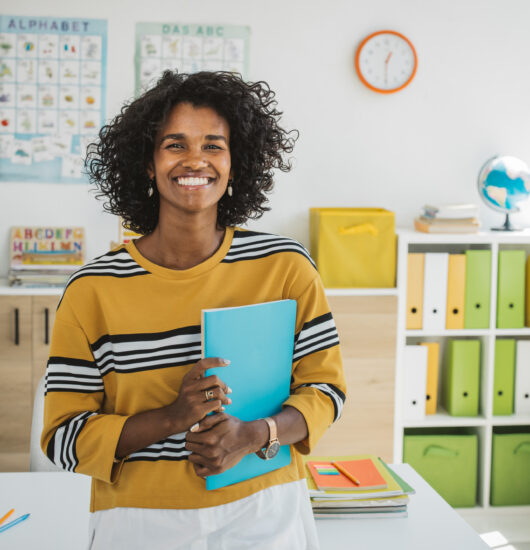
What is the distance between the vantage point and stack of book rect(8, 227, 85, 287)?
2988 mm

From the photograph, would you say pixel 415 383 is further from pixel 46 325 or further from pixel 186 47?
pixel 186 47

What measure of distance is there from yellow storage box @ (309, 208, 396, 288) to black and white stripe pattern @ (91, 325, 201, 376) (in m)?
1.74

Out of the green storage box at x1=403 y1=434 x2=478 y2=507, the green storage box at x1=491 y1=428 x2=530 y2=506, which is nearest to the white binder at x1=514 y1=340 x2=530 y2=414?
the green storage box at x1=491 y1=428 x2=530 y2=506

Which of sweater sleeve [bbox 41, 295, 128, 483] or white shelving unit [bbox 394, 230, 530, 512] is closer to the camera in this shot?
sweater sleeve [bbox 41, 295, 128, 483]

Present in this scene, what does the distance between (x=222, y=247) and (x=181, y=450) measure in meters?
0.37

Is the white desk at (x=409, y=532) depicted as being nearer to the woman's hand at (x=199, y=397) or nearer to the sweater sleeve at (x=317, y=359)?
the sweater sleeve at (x=317, y=359)

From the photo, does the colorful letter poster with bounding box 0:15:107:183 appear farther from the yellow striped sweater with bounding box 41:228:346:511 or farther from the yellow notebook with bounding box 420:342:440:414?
the yellow striped sweater with bounding box 41:228:346:511

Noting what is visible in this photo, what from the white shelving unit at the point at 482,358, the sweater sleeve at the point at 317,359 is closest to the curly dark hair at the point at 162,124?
the sweater sleeve at the point at 317,359

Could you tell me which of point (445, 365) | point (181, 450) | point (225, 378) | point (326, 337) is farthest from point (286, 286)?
point (445, 365)

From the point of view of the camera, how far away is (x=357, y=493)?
1422 mm

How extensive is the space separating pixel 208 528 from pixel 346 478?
46 centimetres

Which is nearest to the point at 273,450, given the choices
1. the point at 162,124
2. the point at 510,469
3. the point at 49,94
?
the point at 162,124

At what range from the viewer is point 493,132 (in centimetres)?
329

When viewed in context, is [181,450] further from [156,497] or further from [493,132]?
[493,132]
